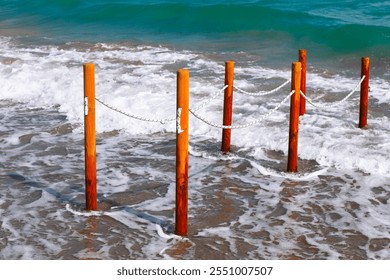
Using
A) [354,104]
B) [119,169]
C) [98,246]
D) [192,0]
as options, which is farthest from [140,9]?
[98,246]

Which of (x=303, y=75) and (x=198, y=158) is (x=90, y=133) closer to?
(x=198, y=158)

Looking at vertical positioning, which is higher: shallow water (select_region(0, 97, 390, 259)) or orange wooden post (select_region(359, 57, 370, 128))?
orange wooden post (select_region(359, 57, 370, 128))

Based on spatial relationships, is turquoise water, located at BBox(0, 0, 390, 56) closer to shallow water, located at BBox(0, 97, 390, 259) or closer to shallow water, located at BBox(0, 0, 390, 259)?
shallow water, located at BBox(0, 0, 390, 259)

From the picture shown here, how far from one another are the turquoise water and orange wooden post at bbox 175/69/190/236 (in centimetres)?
1274

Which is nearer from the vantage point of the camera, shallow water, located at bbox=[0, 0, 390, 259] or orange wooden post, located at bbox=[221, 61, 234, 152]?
shallow water, located at bbox=[0, 0, 390, 259]

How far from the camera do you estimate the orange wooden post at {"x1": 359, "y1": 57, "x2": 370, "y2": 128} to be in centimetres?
1047

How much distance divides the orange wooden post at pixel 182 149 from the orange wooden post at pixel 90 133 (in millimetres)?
1052

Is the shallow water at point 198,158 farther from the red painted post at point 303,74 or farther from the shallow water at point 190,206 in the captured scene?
the red painted post at point 303,74

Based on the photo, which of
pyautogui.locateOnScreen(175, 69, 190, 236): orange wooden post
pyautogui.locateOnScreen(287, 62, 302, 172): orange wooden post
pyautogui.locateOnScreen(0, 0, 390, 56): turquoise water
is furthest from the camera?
pyautogui.locateOnScreen(0, 0, 390, 56): turquoise water

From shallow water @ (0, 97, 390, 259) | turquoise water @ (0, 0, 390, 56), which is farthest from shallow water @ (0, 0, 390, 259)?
turquoise water @ (0, 0, 390, 56)

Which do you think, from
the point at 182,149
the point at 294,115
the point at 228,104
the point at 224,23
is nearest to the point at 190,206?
the point at 182,149

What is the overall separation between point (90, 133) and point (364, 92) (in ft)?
16.2

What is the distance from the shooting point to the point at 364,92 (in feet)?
35.0
